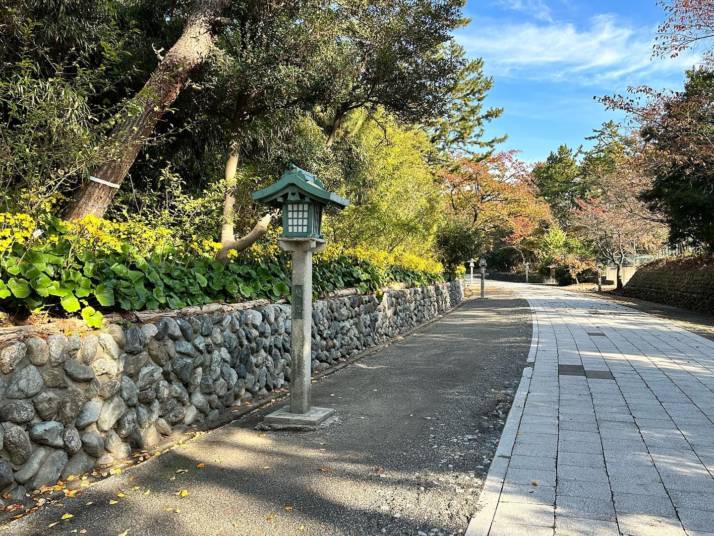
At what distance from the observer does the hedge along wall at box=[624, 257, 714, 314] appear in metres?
18.8

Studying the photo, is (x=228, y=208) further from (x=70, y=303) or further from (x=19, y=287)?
(x=19, y=287)

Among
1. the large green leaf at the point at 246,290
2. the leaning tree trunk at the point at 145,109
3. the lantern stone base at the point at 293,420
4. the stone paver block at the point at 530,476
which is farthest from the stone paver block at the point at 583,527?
the leaning tree trunk at the point at 145,109

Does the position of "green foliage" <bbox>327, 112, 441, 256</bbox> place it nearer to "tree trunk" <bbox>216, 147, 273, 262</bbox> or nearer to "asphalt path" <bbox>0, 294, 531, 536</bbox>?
"tree trunk" <bbox>216, 147, 273, 262</bbox>

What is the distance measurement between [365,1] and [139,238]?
617cm

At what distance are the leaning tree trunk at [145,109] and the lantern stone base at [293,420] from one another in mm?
3236

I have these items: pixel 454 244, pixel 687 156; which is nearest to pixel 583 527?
pixel 687 156

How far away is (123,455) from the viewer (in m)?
3.92

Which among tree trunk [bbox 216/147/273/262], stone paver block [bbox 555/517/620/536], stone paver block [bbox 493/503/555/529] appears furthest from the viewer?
tree trunk [bbox 216/147/273/262]

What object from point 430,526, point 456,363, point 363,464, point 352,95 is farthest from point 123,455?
point 352,95

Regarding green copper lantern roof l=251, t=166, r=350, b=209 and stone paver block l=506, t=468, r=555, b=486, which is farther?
green copper lantern roof l=251, t=166, r=350, b=209

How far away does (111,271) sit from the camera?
4301 mm

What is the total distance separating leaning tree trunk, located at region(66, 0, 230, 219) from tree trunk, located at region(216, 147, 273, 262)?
1414 mm

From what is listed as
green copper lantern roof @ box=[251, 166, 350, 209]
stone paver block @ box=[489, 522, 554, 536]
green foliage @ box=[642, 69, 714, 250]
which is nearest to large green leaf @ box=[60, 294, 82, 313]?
green copper lantern roof @ box=[251, 166, 350, 209]

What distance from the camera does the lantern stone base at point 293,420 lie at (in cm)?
484
